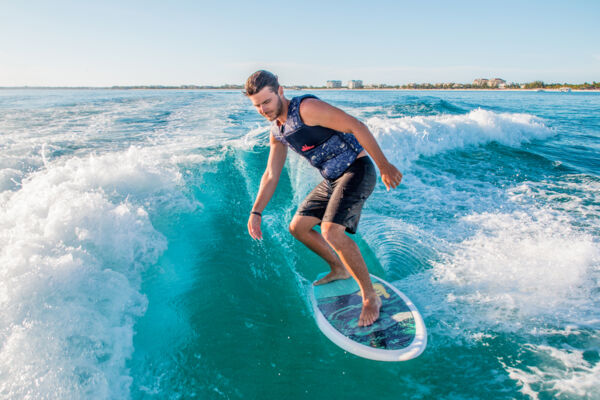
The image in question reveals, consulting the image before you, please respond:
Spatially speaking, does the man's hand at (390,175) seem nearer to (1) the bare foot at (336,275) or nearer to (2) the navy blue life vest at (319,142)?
(2) the navy blue life vest at (319,142)

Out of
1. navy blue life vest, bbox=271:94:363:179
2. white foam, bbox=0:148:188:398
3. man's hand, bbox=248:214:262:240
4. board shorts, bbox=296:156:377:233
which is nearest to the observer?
white foam, bbox=0:148:188:398

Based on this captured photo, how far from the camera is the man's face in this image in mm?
2557

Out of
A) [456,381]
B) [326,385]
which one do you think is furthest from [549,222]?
[326,385]

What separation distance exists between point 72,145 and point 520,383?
10649mm

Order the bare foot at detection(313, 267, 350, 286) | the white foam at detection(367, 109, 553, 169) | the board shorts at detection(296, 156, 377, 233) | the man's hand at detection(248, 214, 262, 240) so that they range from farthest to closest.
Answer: the white foam at detection(367, 109, 553, 169) < the bare foot at detection(313, 267, 350, 286) < the man's hand at detection(248, 214, 262, 240) < the board shorts at detection(296, 156, 377, 233)

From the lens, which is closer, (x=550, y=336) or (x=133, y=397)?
(x=133, y=397)

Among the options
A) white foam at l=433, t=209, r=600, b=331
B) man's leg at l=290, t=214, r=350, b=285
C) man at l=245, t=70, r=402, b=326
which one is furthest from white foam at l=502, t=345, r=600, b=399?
man's leg at l=290, t=214, r=350, b=285

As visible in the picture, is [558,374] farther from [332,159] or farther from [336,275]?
[332,159]

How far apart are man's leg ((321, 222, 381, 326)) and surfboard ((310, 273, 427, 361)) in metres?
0.09

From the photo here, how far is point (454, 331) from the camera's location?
2842mm

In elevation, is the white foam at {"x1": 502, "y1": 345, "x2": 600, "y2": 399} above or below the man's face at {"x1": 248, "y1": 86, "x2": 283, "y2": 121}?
below

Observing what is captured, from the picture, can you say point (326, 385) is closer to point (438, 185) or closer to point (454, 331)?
point (454, 331)

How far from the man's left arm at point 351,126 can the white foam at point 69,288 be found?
7.69 ft

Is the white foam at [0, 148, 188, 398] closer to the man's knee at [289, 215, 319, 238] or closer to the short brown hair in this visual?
the man's knee at [289, 215, 319, 238]
